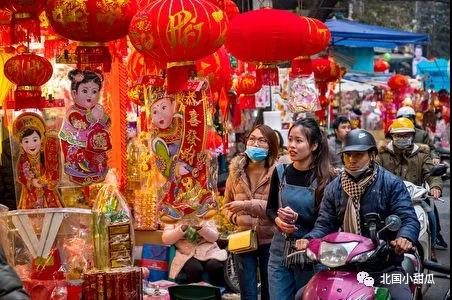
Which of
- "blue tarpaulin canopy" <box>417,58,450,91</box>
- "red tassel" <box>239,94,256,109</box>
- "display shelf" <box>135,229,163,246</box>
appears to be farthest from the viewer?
"blue tarpaulin canopy" <box>417,58,450,91</box>

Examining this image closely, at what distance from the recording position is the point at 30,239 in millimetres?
6922

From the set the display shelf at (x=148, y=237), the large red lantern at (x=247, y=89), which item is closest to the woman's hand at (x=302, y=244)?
the display shelf at (x=148, y=237)

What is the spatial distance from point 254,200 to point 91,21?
86.5 inches

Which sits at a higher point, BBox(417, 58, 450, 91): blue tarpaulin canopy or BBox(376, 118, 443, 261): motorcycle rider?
BBox(417, 58, 450, 91): blue tarpaulin canopy

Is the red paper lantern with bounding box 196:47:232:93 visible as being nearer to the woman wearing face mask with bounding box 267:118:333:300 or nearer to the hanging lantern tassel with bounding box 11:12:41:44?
the woman wearing face mask with bounding box 267:118:333:300

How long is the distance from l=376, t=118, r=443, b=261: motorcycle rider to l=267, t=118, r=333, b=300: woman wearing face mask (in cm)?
363

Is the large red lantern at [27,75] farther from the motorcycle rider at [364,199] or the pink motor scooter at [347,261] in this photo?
the pink motor scooter at [347,261]

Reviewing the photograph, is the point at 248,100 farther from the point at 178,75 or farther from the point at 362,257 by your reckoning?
the point at 362,257

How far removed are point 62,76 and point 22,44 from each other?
58.2 inches

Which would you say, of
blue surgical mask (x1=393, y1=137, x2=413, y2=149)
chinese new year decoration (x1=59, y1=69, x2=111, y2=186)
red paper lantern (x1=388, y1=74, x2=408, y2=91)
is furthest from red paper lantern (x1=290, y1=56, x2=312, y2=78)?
red paper lantern (x1=388, y1=74, x2=408, y2=91)

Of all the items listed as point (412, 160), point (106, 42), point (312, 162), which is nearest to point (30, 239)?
point (106, 42)

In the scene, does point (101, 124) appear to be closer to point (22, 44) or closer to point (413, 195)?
point (22, 44)

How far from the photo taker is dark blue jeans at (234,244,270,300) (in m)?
8.18

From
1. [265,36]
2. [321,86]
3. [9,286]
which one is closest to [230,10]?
[265,36]
